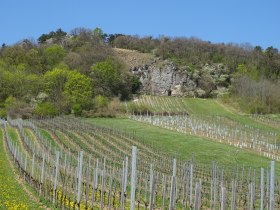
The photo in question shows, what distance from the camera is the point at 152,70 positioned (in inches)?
4865

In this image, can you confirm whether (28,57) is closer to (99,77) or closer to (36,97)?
(99,77)

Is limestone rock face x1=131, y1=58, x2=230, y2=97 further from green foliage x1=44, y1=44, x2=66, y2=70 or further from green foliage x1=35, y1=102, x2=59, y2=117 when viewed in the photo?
green foliage x1=35, y1=102, x2=59, y2=117

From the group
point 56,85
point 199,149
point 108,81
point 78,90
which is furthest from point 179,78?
point 199,149

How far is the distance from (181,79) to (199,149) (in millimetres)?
73430

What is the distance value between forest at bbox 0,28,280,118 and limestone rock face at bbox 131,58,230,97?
2.74 meters

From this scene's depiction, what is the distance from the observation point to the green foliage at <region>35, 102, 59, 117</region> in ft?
236

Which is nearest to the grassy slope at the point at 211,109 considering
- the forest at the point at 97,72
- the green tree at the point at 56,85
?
the forest at the point at 97,72

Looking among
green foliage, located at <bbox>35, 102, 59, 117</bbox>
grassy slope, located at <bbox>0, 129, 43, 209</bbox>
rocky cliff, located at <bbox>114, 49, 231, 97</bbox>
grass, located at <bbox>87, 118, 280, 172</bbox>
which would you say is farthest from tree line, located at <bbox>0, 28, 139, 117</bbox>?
grassy slope, located at <bbox>0, 129, 43, 209</bbox>

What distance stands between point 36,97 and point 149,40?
75.2 m

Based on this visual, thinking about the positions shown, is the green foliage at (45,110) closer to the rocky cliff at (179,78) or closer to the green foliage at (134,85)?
the green foliage at (134,85)

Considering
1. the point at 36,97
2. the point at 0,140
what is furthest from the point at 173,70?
the point at 0,140

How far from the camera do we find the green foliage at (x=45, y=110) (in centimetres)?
7188

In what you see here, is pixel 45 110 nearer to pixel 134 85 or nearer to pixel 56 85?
pixel 56 85

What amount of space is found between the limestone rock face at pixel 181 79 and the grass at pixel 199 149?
179 feet
